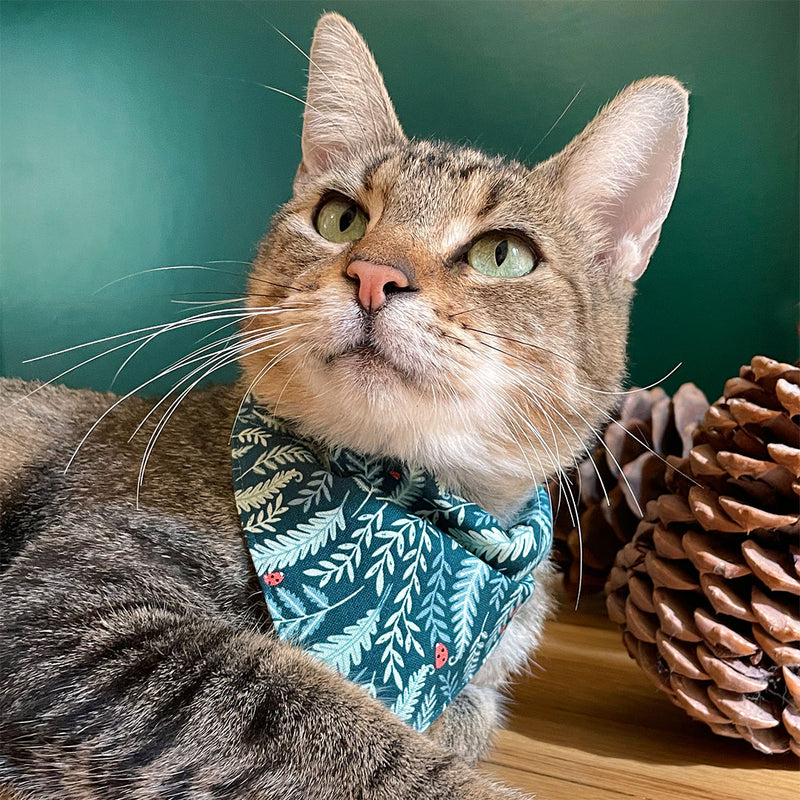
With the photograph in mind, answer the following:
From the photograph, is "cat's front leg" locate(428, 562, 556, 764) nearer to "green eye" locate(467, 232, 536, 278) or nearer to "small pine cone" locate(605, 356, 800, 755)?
"small pine cone" locate(605, 356, 800, 755)

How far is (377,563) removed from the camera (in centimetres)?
67

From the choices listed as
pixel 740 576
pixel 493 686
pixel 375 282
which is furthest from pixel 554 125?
pixel 493 686

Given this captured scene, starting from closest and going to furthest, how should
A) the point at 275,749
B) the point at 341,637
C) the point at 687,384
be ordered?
1. the point at 275,749
2. the point at 341,637
3. the point at 687,384

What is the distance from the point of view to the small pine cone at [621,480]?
0.92 m

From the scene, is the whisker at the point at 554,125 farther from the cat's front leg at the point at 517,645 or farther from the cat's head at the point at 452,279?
the cat's front leg at the point at 517,645

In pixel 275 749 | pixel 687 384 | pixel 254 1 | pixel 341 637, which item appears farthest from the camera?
pixel 687 384

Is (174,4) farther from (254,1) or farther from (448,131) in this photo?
(448,131)

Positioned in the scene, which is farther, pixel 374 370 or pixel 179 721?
pixel 374 370

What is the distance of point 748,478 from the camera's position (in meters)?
0.69

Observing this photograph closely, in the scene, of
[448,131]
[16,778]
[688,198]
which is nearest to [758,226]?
[688,198]

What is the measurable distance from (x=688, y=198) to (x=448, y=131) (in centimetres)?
26


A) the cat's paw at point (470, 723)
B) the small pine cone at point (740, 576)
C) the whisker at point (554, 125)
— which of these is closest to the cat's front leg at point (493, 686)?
the cat's paw at point (470, 723)

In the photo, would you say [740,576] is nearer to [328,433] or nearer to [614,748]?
[614,748]

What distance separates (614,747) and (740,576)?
20 centimetres
